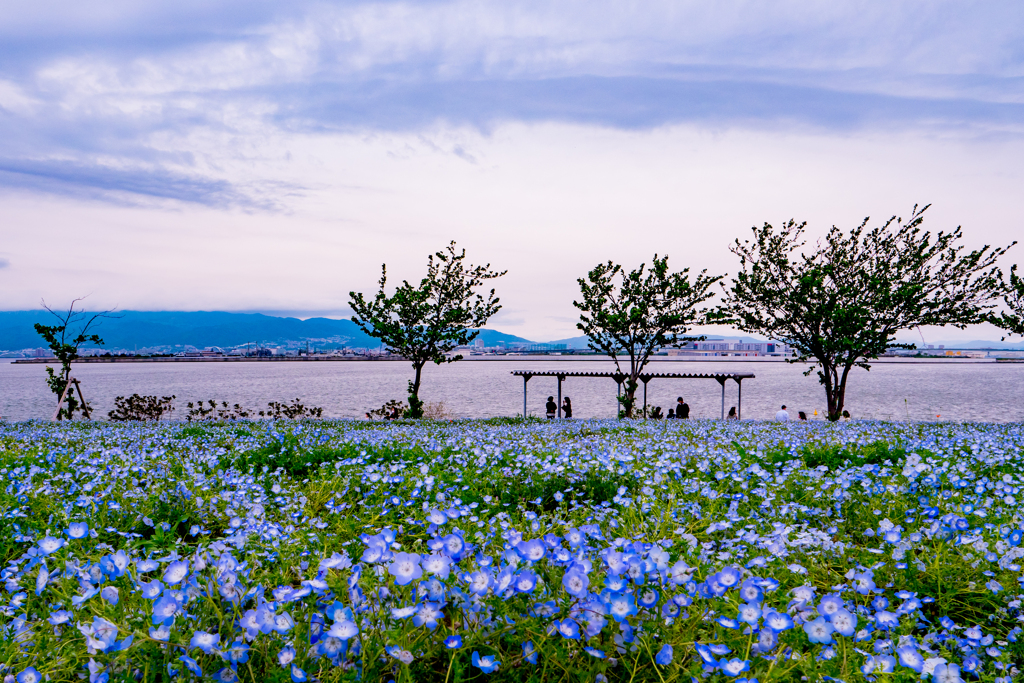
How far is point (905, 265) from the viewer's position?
26516 millimetres

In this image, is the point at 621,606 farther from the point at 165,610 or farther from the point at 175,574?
the point at 175,574

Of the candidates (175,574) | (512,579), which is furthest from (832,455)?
(175,574)

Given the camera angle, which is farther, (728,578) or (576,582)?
(728,578)

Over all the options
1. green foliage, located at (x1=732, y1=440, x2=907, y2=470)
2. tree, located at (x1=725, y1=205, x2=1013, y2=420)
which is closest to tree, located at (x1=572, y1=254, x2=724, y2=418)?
tree, located at (x1=725, y1=205, x2=1013, y2=420)

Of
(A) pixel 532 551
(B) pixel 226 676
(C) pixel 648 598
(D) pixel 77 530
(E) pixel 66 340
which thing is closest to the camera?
(B) pixel 226 676

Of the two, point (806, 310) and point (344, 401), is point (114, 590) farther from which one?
point (344, 401)

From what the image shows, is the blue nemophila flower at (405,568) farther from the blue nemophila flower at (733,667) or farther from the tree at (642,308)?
the tree at (642,308)

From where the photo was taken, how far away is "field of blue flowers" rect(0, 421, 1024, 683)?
85.3 inches

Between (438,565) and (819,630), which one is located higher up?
(438,565)

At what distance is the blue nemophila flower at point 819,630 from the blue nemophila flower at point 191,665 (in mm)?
2336

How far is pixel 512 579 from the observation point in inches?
89.4

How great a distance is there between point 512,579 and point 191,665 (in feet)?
3.88

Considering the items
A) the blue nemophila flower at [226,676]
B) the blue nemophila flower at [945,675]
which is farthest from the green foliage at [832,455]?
the blue nemophila flower at [226,676]

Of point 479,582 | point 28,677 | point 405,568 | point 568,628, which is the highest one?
point 405,568
